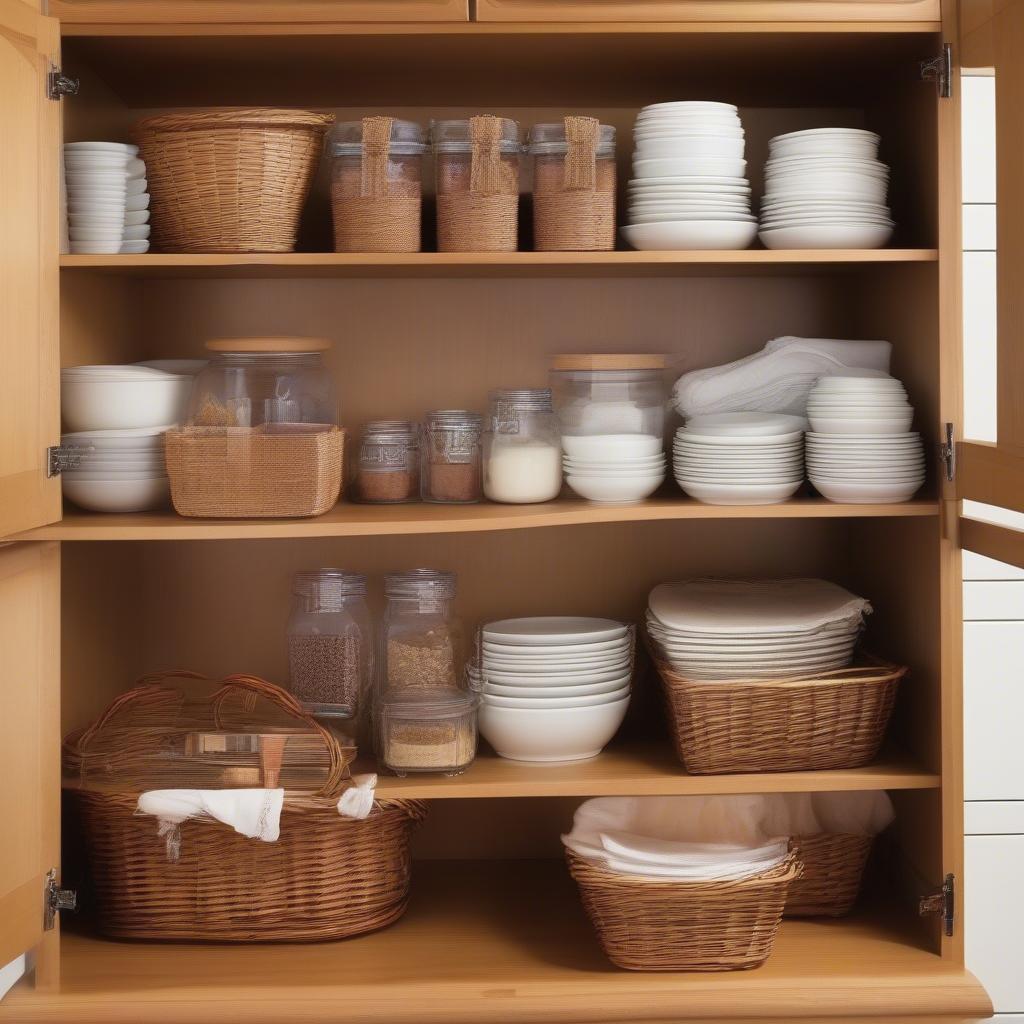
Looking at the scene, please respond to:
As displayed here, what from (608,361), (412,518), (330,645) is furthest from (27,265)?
(608,361)

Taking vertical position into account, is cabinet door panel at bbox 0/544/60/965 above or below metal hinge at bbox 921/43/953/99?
below

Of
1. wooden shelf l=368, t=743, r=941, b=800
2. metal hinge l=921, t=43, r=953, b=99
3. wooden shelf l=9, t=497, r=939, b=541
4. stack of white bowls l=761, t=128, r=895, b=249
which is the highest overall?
metal hinge l=921, t=43, r=953, b=99

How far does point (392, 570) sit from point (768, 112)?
1.08 meters

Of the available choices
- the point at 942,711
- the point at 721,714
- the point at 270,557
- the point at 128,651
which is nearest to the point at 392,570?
the point at 270,557

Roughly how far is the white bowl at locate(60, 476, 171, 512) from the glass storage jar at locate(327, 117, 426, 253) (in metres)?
0.46

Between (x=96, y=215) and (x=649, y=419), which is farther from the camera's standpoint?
(x=649, y=419)

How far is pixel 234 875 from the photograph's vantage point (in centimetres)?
189

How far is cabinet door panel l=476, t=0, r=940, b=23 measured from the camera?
175 centimetres

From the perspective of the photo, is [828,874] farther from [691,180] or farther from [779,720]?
[691,180]

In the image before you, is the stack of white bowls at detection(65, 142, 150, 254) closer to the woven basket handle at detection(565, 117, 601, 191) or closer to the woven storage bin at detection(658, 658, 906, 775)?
the woven basket handle at detection(565, 117, 601, 191)

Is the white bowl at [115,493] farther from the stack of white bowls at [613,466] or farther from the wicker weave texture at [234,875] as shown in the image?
the stack of white bowls at [613,466]

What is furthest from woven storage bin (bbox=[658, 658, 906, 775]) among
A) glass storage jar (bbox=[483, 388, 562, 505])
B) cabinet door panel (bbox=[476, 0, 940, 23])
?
cabinet door panel (bbox=[476, 0, 940, 23])

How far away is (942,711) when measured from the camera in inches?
71.6

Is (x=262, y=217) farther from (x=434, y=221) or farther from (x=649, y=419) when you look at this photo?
(x=649, y=419)
